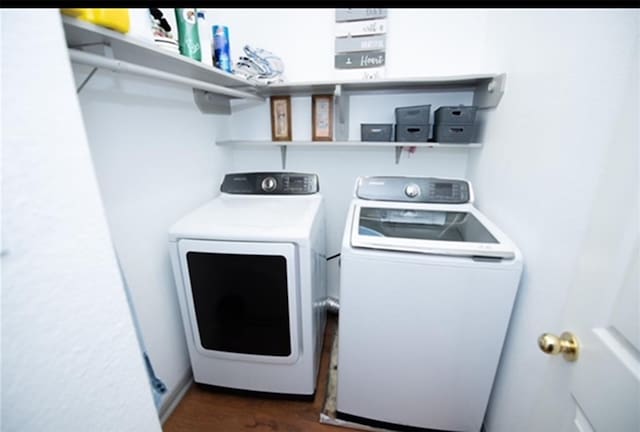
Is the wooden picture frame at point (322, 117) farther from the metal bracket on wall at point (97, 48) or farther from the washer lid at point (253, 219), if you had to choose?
the metal bracket on wall at point (97, 48)

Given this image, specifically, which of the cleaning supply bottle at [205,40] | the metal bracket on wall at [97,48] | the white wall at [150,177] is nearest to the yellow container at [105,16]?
the metal bracket on wall at [97,48]

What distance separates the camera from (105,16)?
685 millimetres

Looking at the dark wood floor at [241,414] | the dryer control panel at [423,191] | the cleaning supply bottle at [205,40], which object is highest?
the cleaning supply bottle at [205,40]

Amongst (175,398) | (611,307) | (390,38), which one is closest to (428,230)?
(611,307)

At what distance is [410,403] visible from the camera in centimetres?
127

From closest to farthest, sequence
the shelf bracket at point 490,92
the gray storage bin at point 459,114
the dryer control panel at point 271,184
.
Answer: the shelf bracket at point 490,92 < the gray storage bin at point 459,114 < the dryer control panel at point 271,184

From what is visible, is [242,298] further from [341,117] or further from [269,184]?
[341,117]

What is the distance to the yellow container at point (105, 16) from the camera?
2.12ft

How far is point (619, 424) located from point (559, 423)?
27cm

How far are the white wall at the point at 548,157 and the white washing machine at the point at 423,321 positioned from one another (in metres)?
0.08

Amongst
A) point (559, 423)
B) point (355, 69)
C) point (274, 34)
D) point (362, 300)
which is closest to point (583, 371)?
point (559, 423)

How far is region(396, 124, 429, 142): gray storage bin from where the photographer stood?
1576mm

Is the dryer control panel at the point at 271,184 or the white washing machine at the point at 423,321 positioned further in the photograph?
the dryer control panel at the point at 271,184

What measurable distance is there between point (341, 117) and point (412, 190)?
69cm
